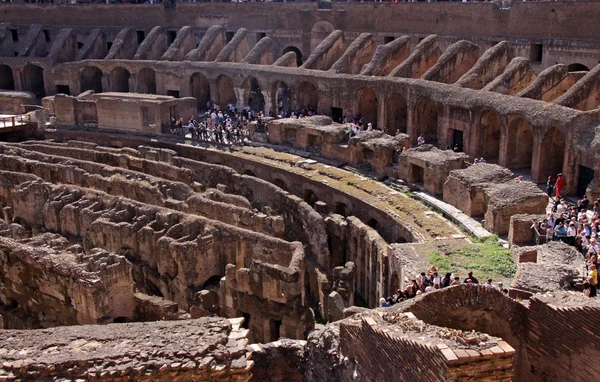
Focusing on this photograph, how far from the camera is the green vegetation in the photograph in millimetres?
15492

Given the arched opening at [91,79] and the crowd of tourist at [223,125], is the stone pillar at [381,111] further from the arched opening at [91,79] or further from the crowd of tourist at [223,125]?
the arched opening at [91,79]

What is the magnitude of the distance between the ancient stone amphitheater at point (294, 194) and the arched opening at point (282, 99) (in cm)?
22

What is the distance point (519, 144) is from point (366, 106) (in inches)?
367

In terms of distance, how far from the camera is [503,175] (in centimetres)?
2077

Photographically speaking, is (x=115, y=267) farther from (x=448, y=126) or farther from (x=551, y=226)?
(x=448, y=126)

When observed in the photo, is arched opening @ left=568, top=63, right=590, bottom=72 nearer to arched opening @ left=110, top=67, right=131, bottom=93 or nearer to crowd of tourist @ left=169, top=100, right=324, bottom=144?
crowd of tourist @ left=169, top=100, right=324, bottom=144

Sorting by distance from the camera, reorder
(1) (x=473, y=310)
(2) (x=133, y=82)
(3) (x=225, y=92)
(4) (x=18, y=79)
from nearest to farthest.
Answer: (1) (x=473, y=310)
(3) (x=225, y=92)
(2) (x=133, y=82)
(4) (x=18, y=79)

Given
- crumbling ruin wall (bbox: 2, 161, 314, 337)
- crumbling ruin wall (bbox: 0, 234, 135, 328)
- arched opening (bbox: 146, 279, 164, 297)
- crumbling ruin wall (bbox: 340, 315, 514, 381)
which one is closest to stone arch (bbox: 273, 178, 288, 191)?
crumbling ruin wall (bbox: 2, 161, 314, 337)

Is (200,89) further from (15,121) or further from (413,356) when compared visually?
(413,356)

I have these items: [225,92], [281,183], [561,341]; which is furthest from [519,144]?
[225,92]

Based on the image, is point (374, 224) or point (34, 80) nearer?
point (374, 224)

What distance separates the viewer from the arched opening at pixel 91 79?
41.3 metres

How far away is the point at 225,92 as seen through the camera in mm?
38500

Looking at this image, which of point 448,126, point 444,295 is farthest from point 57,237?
point 448,126
